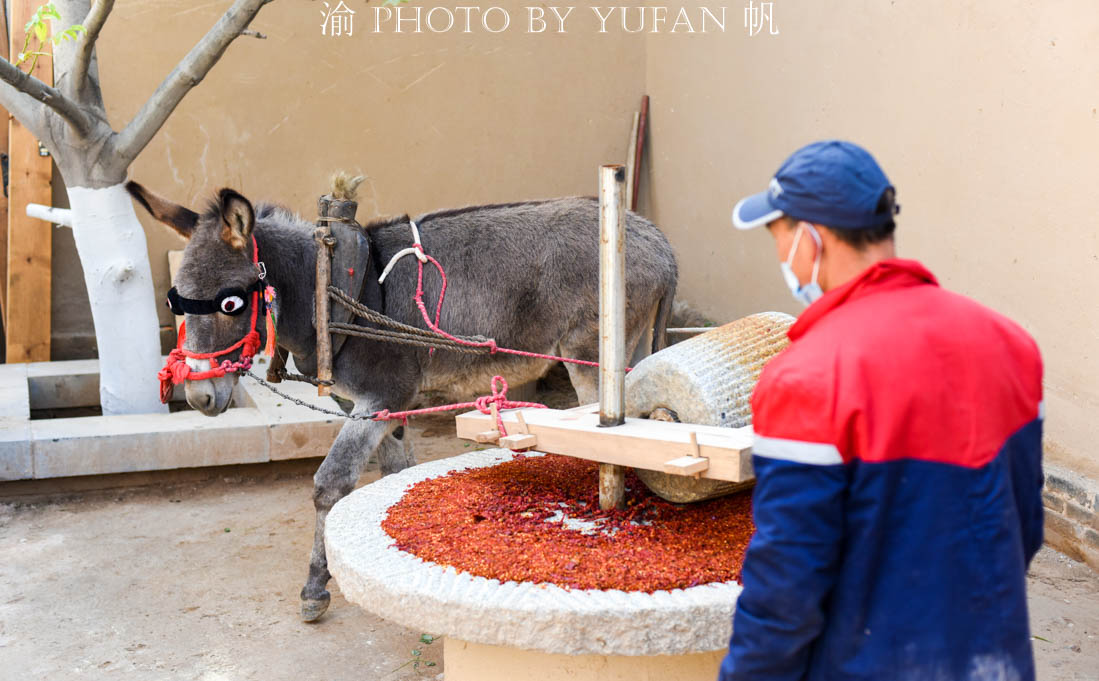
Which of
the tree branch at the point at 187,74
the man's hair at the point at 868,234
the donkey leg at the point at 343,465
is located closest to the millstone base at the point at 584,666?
the donkey leg at the point at 343,465

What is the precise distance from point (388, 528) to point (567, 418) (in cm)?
63

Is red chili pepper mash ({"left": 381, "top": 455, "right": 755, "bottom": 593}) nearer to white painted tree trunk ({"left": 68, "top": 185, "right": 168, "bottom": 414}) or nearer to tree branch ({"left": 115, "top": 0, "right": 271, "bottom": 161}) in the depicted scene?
tree branch ({"left": 115, "top": 0, "right": 271, "bottom": 161})

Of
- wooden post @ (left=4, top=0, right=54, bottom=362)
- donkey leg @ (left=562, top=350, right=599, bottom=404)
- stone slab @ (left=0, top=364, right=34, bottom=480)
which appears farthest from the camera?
A: wooden post @ (left=4, top=0, right=54, bottom=362)

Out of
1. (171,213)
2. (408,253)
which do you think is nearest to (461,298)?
(408,253)

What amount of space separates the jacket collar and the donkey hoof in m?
3.04

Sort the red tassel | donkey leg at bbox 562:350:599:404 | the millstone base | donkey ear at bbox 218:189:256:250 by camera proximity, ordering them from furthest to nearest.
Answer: donkey leg at bbox 562:350:599:404
the red tassel
donkey ear at bbox 218:189:256:250
the millstone base

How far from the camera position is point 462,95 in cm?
800

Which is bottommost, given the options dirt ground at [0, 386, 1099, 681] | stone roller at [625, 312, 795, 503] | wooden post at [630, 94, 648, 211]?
dirt ground at [0, 386, 1099, 681]

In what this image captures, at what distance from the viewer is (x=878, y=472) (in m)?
1.41

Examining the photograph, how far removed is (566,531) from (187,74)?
374 cm

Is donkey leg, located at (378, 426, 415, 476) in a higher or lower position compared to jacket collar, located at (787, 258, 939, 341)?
lower

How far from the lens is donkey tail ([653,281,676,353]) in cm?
414

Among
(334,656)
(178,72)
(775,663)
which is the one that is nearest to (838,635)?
(775,663)

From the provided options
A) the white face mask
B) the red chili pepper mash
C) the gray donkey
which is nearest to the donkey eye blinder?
the gray donkey
